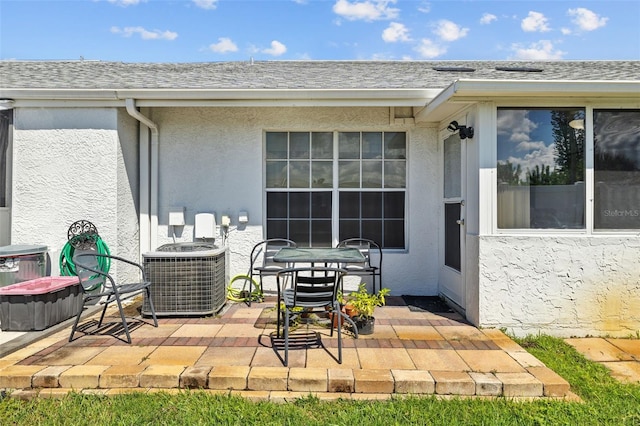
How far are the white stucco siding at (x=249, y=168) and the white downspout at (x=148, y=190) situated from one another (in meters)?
0.10

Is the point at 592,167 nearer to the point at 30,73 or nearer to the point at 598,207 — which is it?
the point at 598,207

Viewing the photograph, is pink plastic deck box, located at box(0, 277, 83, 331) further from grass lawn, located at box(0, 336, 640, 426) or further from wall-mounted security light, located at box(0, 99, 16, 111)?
wall-mounted security light, located at box(0, 99, 16, 111)

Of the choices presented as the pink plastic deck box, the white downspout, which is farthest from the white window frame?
the pink plastic deck box

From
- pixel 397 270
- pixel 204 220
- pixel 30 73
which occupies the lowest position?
pixel 397 270

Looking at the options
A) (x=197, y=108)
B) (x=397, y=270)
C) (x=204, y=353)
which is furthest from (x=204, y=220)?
(x=397, y=270)

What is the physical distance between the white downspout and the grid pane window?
169 cm

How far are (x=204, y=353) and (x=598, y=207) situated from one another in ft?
14.6

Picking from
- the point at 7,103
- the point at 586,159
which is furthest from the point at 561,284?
the point at 7,103

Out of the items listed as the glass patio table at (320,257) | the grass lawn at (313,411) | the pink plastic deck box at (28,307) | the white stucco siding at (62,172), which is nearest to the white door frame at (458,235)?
the glass patio table at (320,257)

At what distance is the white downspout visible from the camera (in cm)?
554

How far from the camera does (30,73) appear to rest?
247 inches

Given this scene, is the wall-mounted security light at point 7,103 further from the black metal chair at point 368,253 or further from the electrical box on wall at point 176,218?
the black metal chair at point 368,253

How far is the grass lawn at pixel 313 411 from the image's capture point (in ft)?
8.22

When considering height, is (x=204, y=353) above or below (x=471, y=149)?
below
